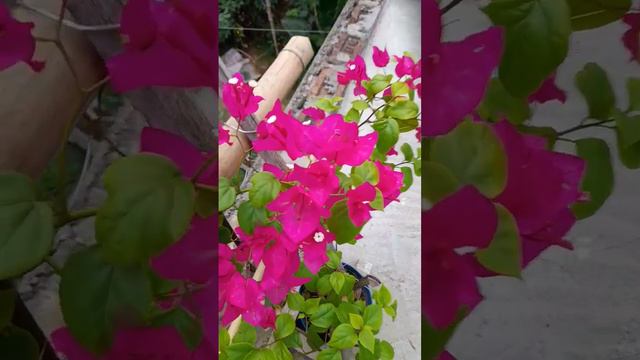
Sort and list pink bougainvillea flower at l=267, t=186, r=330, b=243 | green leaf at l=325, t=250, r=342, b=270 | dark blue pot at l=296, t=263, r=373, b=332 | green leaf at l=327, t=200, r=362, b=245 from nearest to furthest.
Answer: pink bougainvillea flower at l=267, t=186, r=330, b=243, green leaf at l=327, t=200, r=362, b=245, green leaf at l=325, t=250, r=342, b=270, dark blue pot at l=296, t=263, r=373, b=332

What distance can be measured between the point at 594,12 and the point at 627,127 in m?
0.09

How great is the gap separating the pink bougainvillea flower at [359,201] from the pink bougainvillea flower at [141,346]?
0.36m

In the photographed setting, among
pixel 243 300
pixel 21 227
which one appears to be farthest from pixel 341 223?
pixel 21 227

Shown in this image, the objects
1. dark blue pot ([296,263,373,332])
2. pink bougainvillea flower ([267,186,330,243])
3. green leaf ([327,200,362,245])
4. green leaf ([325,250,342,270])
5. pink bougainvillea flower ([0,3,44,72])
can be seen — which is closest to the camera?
pink bougainvillea flower ([0,3,44,72])

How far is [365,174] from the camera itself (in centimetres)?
67

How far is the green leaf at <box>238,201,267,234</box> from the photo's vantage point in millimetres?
613

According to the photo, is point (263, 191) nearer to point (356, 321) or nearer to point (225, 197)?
point (225, 197)

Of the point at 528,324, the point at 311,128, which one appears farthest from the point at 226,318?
the point at 528,324

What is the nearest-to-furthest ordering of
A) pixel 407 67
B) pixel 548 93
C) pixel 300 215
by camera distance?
1. pixel 548 93
2. pixel 300 215
3. pixel 407 67

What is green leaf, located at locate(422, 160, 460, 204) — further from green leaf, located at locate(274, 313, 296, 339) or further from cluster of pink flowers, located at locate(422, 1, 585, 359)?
green leaf, located at locate(274, 313, 296, 339)

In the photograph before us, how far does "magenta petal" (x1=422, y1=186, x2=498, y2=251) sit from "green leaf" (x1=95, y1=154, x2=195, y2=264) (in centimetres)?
13

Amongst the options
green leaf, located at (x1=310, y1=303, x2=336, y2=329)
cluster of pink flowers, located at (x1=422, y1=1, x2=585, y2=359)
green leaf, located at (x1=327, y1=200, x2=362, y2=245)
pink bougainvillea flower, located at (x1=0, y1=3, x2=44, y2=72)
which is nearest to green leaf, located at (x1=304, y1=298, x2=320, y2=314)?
green leaf, located at (x1=310, y1=303, x2=336, y2=329)

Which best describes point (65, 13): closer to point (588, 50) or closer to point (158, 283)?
point (158, 283)

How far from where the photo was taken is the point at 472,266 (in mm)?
301
